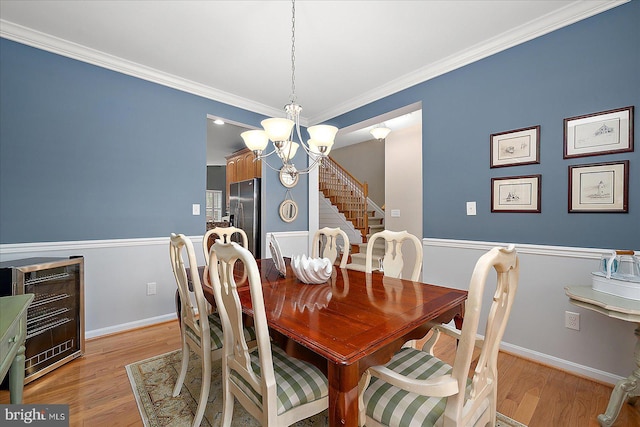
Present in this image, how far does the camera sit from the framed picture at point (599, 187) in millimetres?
1870

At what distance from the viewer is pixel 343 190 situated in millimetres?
6965

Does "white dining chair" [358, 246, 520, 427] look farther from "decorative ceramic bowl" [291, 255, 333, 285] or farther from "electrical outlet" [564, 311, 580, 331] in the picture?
"electrical outlet" [564, 311, 580, 331]

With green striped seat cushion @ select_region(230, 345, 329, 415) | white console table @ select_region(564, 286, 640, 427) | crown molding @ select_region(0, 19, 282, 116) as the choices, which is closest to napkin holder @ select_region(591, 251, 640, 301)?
white console table @ select_region(564, 286, 640, 427)

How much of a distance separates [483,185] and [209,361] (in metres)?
2.57

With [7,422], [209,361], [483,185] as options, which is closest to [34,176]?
[7,422]

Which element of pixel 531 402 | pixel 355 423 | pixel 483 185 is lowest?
pixel 531 402

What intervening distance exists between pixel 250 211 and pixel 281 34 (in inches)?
102

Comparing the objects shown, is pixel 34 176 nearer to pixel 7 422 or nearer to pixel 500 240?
pixel 7 422

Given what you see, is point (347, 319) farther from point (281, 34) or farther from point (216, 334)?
point (281, 34)

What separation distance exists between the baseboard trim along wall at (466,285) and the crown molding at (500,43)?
5.58 feet

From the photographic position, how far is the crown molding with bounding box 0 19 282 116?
2.29 meters

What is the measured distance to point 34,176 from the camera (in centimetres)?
237

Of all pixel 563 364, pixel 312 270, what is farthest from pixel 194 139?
pixel 563 364

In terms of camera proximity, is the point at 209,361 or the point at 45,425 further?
the point at 209,361
